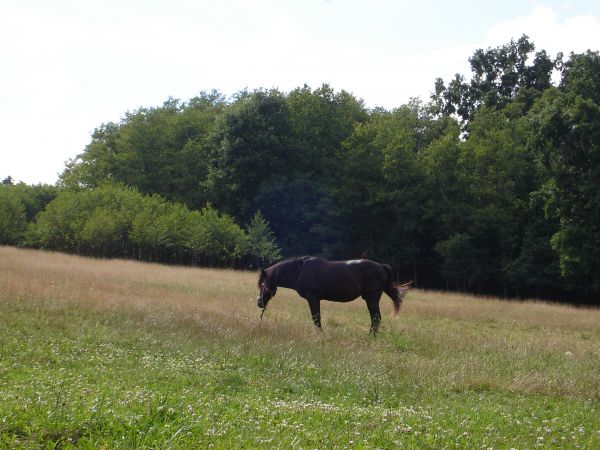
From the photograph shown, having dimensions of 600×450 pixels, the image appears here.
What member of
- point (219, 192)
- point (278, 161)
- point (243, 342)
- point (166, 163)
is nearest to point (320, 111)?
point (278, 161)

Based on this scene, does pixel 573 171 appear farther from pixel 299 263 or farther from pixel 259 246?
pixel 299 263

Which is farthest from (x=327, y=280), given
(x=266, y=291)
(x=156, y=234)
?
(x=156, y=234)

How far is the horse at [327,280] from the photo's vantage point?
16.4 metres

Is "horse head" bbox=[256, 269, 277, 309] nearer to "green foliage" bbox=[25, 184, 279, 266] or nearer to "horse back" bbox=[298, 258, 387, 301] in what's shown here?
"horse back" bbox=[298, 258, 387, 301]

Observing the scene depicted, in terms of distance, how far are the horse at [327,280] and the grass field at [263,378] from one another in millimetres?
824

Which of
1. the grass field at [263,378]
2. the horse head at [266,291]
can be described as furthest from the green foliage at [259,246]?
the horse head at [266,291]

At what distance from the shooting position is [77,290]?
17.3 m

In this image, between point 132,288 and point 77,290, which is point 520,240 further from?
point 77,290

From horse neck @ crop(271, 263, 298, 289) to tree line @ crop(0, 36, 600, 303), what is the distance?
25734mm

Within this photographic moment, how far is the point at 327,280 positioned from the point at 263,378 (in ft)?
22.2

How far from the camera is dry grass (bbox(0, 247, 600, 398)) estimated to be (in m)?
11.2

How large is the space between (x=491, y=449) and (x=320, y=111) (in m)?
53.0

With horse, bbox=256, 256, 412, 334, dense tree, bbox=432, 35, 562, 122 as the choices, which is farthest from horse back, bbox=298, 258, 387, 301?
dense tree, bbox=432, 35, 562, 122

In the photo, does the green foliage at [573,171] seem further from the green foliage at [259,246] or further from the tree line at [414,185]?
the green foliage at [259,246]
